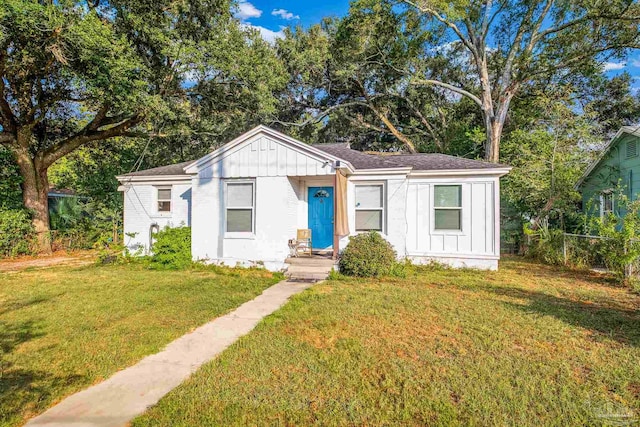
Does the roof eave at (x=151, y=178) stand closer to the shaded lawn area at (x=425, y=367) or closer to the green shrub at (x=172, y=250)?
the green shrub at (x=172, y=250)

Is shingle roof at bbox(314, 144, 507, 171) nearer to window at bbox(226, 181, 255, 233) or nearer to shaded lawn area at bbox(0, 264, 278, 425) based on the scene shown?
window at bbox(226, 181, 255, 233)

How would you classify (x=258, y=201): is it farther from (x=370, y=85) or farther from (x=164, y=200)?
(x=370, y=85)

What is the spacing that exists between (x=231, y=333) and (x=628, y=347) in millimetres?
5510

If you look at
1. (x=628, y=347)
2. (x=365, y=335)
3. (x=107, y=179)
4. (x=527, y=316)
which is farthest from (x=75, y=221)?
(x=628, y=347)

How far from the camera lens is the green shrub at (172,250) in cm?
1039

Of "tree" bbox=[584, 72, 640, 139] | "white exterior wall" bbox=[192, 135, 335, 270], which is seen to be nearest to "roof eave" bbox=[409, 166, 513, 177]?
"white exterior wall" bbox=[192, 135, 335, 270]

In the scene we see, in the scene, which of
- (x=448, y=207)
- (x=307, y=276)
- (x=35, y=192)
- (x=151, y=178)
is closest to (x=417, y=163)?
(x=448, y=207)

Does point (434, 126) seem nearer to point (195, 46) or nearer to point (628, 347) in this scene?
point (195, 46)

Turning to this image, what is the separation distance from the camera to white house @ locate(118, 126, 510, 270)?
32.1ft

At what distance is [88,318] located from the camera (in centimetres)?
562

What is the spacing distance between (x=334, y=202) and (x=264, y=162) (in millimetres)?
2459

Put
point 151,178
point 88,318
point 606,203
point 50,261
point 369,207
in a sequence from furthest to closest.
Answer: point 606,203, point 50,261, point 151,178, point 369,207, point 88,318

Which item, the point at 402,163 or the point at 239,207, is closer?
the point at 239,207

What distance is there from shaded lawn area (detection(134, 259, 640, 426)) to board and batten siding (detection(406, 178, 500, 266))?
3.58m
